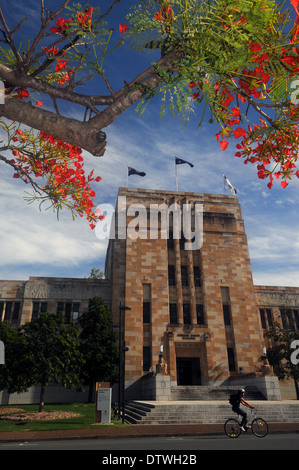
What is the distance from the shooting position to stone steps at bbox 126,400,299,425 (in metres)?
18.6

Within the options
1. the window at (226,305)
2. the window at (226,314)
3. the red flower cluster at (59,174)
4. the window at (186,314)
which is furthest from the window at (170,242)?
the red flower cluster at (59,174)

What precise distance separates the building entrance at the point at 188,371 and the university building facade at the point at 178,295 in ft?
0.32

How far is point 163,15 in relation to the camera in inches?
190

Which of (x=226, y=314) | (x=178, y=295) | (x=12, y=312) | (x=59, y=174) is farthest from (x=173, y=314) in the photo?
(x=59, y=174)

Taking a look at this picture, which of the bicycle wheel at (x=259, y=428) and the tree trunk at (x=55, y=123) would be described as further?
the bicycle wheel at (x=259, y=428)

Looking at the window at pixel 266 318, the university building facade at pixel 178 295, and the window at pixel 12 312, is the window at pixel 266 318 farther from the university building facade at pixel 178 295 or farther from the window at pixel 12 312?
the window at pixel 12 312

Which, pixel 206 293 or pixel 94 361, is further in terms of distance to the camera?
pixel 206 293

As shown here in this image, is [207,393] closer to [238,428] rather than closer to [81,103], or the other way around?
[238,428]

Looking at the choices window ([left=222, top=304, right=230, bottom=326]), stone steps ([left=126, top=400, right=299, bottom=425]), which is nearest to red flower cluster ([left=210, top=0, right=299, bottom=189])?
stone steps ([left=126, top=400, right=299, bottom=425])

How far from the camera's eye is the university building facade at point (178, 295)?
3325 cm

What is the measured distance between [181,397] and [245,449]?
18664 mm

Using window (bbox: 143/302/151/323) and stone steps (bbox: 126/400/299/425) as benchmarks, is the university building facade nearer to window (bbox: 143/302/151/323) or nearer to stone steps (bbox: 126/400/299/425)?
window (bbox: 143/302/151/323)

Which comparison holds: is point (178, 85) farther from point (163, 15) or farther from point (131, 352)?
point (131, 352)

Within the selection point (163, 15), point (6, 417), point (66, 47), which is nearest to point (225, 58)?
point (163, 15)
